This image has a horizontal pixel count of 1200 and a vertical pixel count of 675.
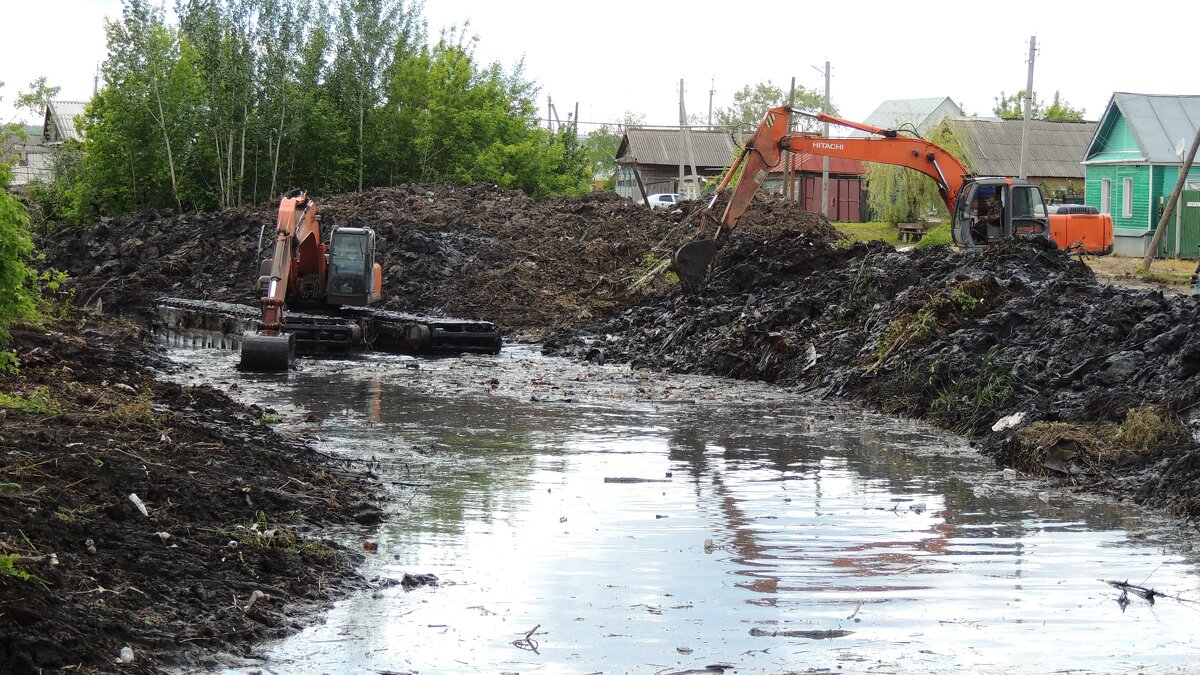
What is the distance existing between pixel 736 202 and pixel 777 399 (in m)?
7.64

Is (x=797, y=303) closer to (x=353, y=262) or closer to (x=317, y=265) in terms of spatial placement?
(x=353, y=262)

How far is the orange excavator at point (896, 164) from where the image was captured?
81.1 ft

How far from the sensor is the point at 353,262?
23.7m

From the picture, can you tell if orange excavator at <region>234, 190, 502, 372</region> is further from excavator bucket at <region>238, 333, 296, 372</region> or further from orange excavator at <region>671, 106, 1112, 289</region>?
orange excavator at <region>671, 106, 1112, 289</region>

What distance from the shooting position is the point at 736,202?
2509cm

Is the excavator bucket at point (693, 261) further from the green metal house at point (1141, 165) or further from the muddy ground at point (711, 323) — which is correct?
the green metal house at point (1141, 165)

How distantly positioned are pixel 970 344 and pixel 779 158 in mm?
8593

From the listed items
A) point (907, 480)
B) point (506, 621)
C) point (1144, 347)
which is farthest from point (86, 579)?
point (1144, 347)

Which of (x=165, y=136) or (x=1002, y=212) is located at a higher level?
(x=165, y=136)

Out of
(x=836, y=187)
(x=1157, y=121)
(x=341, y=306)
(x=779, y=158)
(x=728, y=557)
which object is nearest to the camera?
(x=728, y=557)

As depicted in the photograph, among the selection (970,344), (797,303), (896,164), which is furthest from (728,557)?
(896,164)

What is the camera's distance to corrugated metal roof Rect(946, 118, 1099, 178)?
65812mm

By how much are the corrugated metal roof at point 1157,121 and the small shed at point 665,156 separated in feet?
95.6

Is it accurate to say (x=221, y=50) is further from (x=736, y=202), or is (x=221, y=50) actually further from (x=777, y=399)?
(x=777, y=399)
